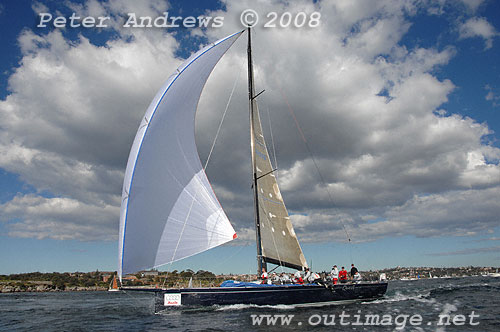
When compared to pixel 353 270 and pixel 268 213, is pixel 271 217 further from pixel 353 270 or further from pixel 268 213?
pixel 353 270

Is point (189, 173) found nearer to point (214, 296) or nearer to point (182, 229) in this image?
point (182, 229)

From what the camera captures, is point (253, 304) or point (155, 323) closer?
point (155, 323)

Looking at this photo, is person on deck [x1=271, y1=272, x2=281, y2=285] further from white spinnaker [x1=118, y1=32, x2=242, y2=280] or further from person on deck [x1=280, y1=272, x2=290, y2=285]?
white spinnaker [x1=118, y1=32, x2=242, y2=280]

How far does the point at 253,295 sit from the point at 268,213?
4.97m

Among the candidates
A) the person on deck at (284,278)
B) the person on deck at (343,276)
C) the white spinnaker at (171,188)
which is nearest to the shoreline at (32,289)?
A: the white spinnaker at (171,188)

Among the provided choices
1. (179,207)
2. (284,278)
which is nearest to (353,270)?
(284,278)

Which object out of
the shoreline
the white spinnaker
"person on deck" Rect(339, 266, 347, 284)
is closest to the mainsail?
"person on deck" Rect(339, 266, 347, 284)

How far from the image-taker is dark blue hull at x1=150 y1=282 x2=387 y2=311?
15.0m

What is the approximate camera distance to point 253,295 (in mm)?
15695

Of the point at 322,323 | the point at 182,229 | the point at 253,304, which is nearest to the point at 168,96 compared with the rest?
the point at 182,229

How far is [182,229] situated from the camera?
15227 millimetres

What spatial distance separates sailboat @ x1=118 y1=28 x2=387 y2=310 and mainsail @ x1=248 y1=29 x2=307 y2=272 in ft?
1.27

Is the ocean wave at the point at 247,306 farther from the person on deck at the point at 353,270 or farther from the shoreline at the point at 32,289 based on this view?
the shoreline at the point at 32,289

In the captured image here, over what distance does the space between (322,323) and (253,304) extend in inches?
141
